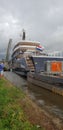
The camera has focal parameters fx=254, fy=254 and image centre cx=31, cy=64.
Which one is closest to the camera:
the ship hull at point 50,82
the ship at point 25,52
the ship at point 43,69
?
the ship hull at point 50,82

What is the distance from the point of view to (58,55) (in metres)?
46.7

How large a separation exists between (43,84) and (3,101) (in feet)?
65.3

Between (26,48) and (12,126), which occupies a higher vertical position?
(26,48)

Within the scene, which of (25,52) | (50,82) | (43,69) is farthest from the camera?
(25,52)

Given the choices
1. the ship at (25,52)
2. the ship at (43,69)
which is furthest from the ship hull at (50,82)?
the ship at (25,52)

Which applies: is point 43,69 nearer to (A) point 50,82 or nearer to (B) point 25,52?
(B) point 25,52

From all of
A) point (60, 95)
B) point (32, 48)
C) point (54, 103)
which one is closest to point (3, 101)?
point (54, 103)

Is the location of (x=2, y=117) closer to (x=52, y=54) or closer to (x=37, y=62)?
(x=37, y=62)

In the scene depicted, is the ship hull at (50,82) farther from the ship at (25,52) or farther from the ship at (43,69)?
the ship at (25,52)

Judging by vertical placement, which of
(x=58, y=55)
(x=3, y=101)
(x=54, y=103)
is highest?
(x=58, y=55)

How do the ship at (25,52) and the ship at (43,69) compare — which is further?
→ the ship at (25,52)

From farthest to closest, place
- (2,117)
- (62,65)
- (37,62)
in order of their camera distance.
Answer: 1. (37,62)
2. (62,65)
3. (2,117)

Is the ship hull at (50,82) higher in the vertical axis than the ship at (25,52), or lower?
lower

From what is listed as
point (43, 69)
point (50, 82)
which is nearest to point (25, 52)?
point (43, 69)
